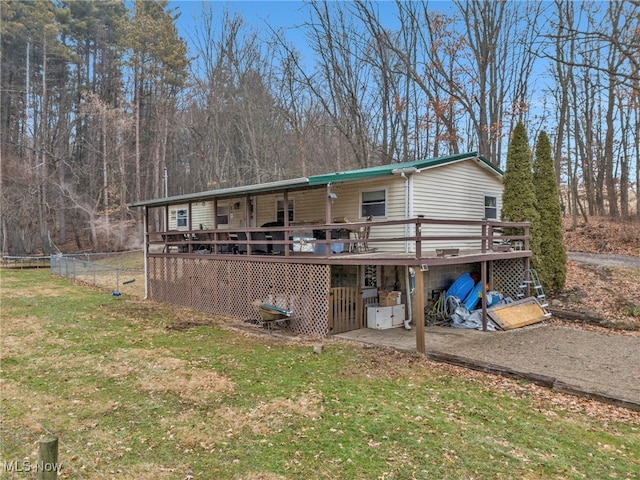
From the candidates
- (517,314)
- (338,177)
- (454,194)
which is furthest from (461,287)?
(338,177)

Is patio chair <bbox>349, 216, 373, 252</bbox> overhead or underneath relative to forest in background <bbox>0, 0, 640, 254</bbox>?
underneath

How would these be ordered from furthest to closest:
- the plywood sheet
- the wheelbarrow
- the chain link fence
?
the chain link fence, the plywood sheet, the wheelbarrow

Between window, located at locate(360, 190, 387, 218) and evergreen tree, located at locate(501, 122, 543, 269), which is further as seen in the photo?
evergreen tree, located at locate(501, 122, 543, 269)

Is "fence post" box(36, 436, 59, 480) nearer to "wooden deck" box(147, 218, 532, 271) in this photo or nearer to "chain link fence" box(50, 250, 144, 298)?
"wooden deck" box(147, 218, 532, 271)

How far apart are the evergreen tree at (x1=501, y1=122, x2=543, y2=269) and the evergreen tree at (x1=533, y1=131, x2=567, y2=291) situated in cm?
32

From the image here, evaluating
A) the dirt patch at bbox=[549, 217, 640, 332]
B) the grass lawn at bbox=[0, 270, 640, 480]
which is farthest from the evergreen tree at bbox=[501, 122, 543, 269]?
the grass lawn at bbox=[0, 270, 640, 480]

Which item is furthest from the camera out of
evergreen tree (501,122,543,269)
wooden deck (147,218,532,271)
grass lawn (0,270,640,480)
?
evergreen tree (501,122,543,269)

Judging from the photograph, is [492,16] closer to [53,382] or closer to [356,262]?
[356,262]

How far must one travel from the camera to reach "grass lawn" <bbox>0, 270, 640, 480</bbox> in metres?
3.90

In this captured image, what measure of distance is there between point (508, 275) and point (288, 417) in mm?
8620

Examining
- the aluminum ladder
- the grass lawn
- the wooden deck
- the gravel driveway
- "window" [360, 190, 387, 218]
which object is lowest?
the grass lawn

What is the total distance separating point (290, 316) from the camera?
9.49 metres

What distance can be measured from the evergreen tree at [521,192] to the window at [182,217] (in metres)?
12.5

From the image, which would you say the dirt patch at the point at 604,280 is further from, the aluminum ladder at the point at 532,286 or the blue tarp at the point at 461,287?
the blue tarp at the point at 461,287
